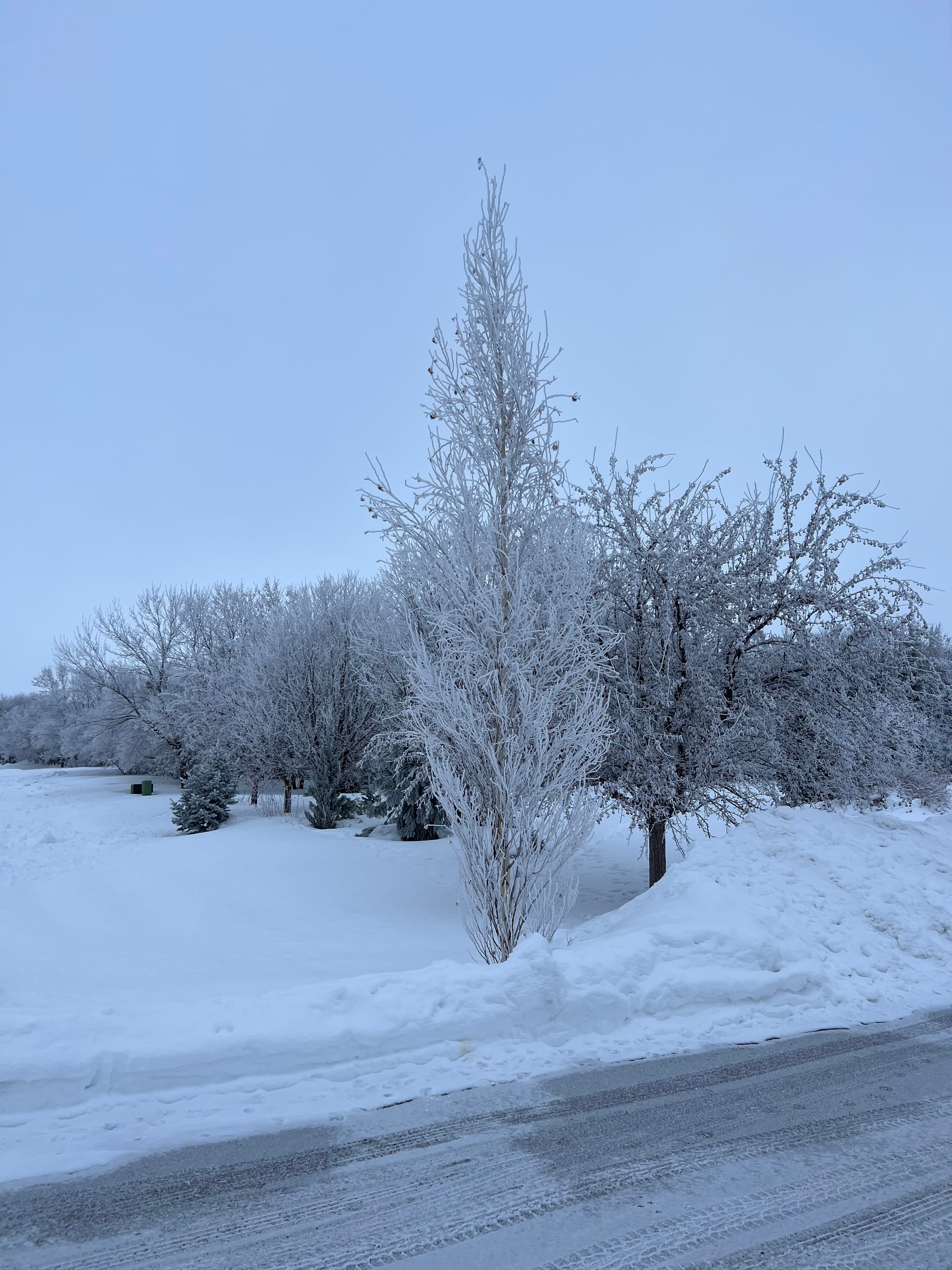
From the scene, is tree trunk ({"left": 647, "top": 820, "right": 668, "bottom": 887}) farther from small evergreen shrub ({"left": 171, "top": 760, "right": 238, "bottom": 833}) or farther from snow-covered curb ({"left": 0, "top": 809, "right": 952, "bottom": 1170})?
small evergreen shrub ({"left": 171, "top": 760, "right": 238, "bottom": 833})

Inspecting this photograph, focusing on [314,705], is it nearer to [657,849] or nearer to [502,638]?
[657,849]

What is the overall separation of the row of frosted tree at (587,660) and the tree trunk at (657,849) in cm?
3

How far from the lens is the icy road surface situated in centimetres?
250

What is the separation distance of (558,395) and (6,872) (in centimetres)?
1251

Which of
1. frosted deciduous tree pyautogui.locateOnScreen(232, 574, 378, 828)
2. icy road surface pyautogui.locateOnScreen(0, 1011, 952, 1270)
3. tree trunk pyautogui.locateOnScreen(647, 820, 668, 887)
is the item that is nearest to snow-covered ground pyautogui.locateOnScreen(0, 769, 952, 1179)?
icy road surface pyautogui.locateOnScreen(0, 1011, 952, 1270)

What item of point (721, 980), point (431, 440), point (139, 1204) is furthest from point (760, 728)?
point (139, 1204)

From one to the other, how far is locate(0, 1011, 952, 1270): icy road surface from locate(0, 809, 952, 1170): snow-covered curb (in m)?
0.36

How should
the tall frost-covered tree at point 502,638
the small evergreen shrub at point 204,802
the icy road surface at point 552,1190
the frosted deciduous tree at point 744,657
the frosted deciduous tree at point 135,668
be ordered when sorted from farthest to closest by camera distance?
the frosted deciduous tree at point 135,668 < the small evergreen shrub at point 204,802 < the frosted deciduous tree at point 744,657 < the tall frost-covered tree at point 502,638 < the icy road surface at point 552,1190

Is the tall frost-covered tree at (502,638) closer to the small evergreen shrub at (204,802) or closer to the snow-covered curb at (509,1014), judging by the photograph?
the snow-covered curb at (509,1014)

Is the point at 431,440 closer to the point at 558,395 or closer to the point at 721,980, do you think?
the point at 558,395

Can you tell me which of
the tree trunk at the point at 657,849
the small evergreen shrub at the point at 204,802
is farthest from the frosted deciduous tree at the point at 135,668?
the tree trunk at the point at 657,849

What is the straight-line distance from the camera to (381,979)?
15.7ft

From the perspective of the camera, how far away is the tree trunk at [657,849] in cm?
1006

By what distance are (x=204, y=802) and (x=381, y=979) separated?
49.9ft
